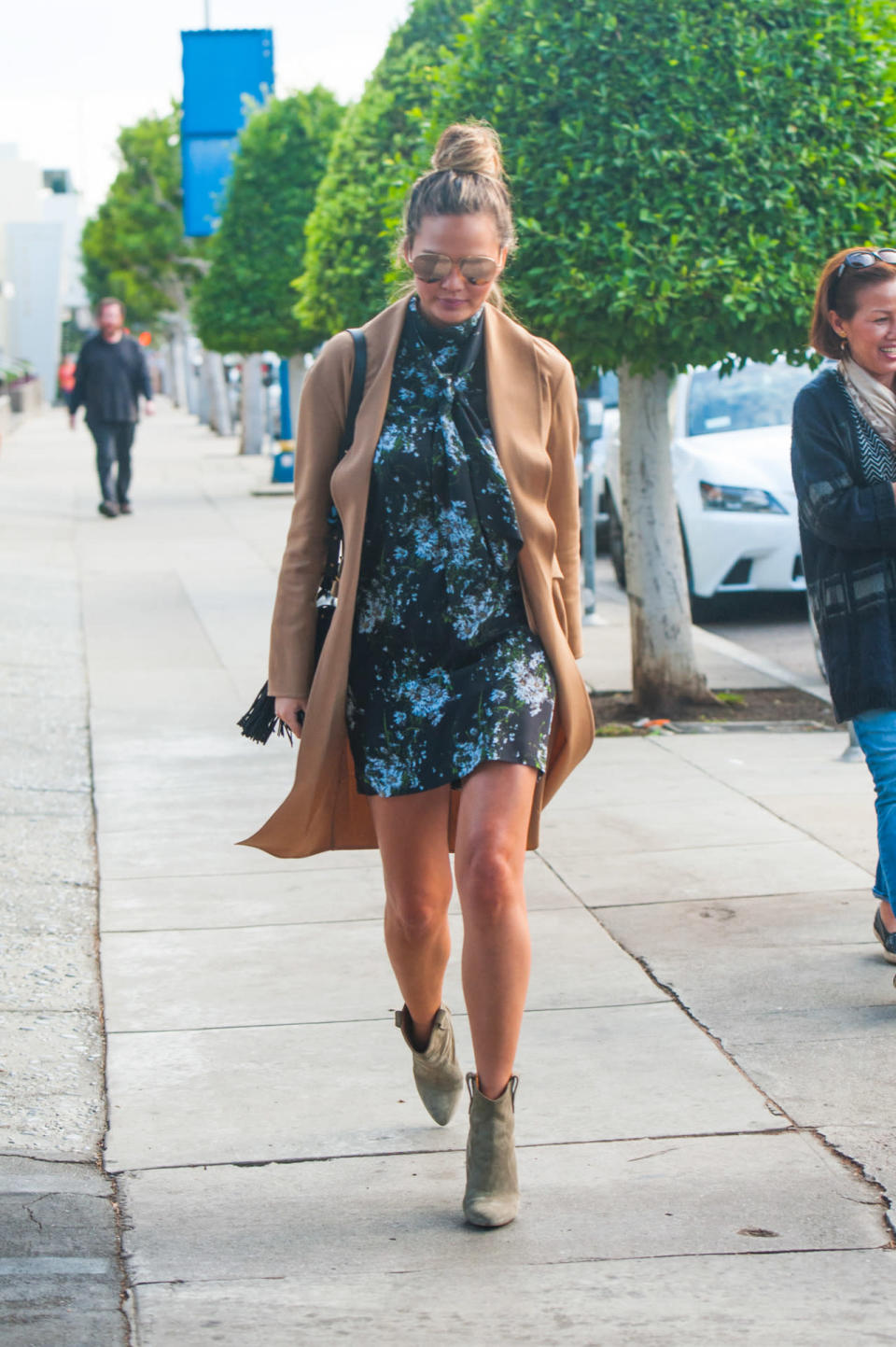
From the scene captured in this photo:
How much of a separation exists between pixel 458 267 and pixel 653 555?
5148 millimetres

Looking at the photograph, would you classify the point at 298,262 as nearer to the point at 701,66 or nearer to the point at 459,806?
the point at 701,66

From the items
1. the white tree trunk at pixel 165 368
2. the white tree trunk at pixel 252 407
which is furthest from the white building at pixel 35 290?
the white tree trunk at pixel 252 407

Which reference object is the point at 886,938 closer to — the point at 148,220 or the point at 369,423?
→ the point at 369,423

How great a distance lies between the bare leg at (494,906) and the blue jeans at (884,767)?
1.33m

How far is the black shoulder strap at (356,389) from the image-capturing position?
341 cm

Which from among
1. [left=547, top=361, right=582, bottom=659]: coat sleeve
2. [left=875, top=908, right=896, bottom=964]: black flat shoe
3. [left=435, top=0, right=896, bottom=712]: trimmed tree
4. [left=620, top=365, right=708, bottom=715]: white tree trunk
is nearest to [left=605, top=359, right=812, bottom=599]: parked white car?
[left=620, top=365, right=708, bottom=715]: white tree trunk

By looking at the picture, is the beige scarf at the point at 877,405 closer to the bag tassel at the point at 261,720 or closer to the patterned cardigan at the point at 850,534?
the patterned cardigan at the point at 850,534

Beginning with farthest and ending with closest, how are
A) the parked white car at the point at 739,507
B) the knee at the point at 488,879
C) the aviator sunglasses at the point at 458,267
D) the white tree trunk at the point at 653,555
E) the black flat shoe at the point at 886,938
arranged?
the parked white car at the point at 739,507
the white tree trunk at the point at 653,555
the black flat shoe at the point at 886,938
the aviator sunglasses at the point at 458,267
the knee at the point at 488,879

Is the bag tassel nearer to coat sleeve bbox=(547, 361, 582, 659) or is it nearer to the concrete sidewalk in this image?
coat sleeve bbox=(547, 361, 582, 659)

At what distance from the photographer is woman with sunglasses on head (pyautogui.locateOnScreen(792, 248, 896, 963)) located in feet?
14.1

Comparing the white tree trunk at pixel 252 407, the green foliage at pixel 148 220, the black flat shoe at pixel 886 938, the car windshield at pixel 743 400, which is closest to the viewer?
the black flat shoe at pixel 886 938

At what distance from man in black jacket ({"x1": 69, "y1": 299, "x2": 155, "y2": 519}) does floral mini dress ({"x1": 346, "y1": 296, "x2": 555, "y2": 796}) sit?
14.3 m

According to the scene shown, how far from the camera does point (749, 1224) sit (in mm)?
3291

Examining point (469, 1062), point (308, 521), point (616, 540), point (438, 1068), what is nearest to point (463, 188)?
point (308, 521)
